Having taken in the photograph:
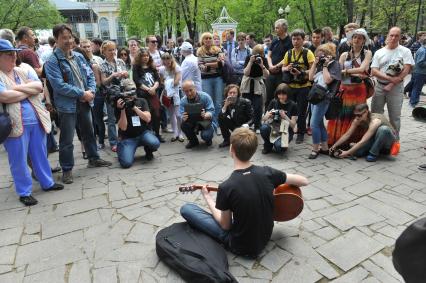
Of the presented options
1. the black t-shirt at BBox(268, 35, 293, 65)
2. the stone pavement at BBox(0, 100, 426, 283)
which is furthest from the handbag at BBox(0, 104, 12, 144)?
the black t-shirt at BBox(268, 35, 293, 65)

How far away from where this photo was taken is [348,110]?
18.9ft

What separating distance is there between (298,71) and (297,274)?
4109 mm

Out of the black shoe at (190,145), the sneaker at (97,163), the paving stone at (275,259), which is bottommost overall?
the paving stone at (275,259)

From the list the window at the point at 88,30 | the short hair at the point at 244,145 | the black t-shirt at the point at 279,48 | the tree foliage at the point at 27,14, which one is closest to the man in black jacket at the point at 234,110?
the black t-shirt at the point at 279,48

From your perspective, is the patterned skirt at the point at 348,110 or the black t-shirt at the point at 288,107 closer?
the patterned skirt at the point at 348,110

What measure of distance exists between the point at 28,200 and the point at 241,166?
294 centimetres

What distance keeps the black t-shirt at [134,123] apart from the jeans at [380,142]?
3625mm

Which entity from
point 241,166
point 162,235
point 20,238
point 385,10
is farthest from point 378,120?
point 385,10

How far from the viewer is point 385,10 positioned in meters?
27.8

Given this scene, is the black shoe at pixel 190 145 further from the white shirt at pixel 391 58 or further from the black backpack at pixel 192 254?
the white shirt at pixel 391 58

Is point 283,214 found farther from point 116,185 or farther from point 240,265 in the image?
point 116,185

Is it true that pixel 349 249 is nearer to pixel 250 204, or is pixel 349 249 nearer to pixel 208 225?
pixel 250 204

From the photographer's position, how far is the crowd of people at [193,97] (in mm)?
4349

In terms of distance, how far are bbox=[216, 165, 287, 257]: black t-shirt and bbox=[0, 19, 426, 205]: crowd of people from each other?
2751 mm
